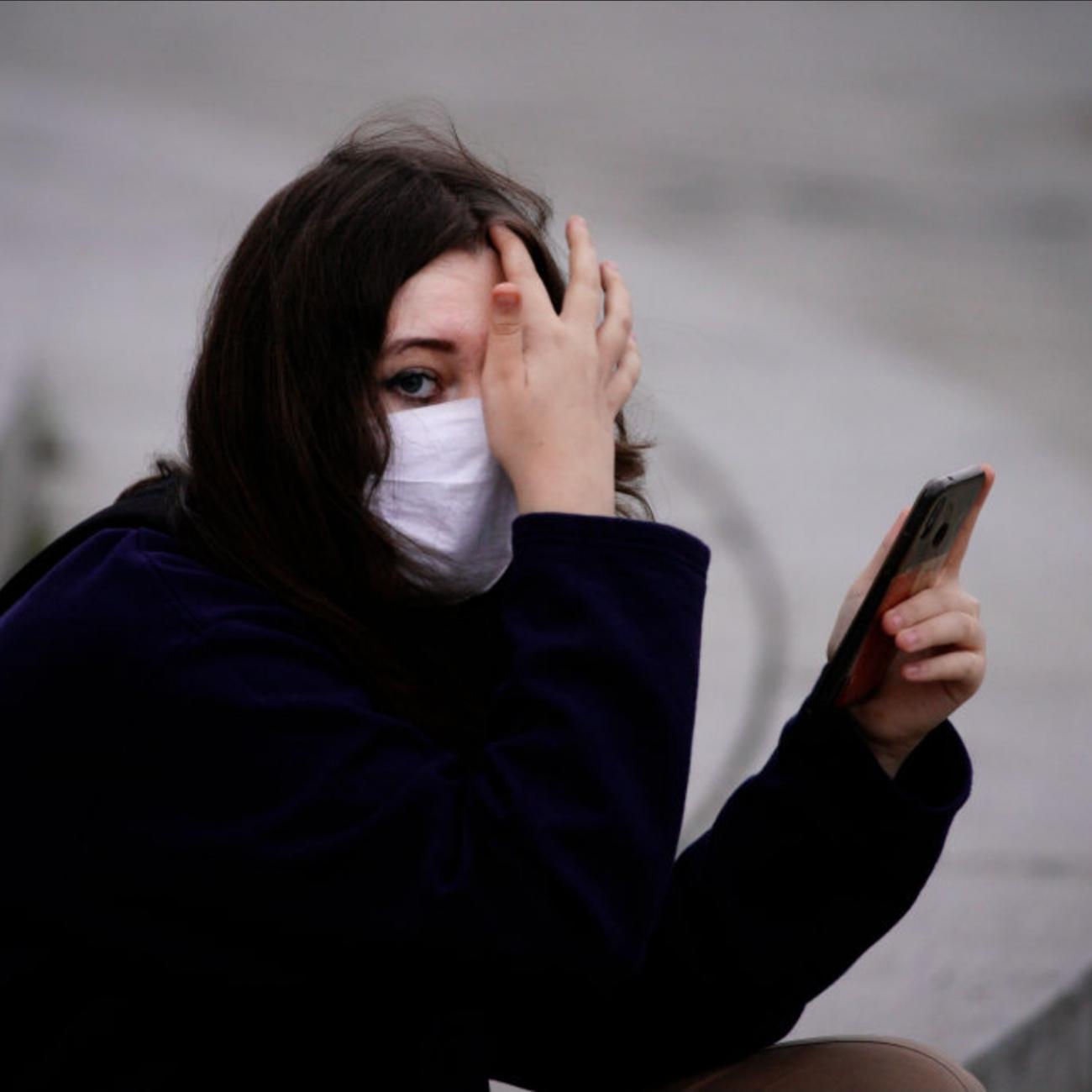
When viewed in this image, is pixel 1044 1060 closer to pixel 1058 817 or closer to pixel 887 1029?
pixel 887 1029

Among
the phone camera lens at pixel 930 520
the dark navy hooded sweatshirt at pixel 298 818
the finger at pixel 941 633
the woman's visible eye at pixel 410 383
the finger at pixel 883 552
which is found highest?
the woman's visible eye at pixel 410 383

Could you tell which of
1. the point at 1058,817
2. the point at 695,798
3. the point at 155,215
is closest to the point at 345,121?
the point at 155,215

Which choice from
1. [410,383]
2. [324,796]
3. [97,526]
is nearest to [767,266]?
[410,383]

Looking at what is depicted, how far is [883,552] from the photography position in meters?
1.40

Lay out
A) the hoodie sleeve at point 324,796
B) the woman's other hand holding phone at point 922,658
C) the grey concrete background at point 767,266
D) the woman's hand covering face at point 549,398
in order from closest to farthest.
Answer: the hoodie sleeve at point 324,796 → the woman's hand covering face at point 549,398 → the woman's other hand holding phone at point 922,658 → the grey concrete background at point 767,266

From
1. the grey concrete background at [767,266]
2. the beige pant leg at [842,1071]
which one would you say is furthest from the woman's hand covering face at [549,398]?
the grey concrete background at [767,266]

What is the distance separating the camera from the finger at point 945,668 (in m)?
1.38

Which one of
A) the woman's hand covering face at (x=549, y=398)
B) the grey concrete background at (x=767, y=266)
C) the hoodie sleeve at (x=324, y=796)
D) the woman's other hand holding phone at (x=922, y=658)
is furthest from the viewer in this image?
the grey concrete background at (x=767, y=266)

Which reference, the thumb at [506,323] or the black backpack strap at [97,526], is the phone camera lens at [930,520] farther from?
the black backpack strap at [97,526]

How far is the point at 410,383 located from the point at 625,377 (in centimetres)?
17

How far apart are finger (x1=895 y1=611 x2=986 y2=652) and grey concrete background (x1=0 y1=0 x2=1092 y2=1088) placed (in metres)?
1.49

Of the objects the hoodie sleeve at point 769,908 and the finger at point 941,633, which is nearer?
the finger at point 941,633

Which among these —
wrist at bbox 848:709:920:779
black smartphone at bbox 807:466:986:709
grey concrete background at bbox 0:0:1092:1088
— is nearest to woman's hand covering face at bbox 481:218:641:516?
black smartphone at bbox 807:466:986:709

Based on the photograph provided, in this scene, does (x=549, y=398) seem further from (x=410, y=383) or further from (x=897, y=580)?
(x=897, y=580)
